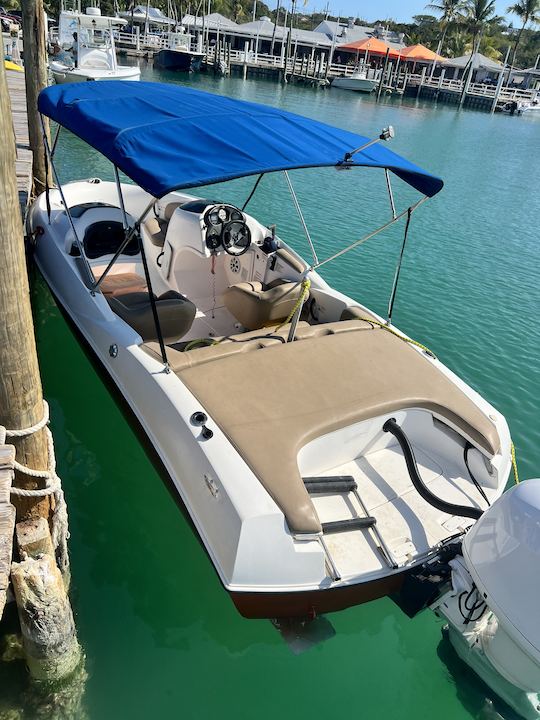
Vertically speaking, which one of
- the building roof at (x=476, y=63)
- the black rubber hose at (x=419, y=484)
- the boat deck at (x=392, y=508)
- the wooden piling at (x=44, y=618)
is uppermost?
the building roof at (x=476, y=63)

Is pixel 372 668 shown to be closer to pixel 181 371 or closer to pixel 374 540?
pixel 374 540

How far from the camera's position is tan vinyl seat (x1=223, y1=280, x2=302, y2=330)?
5445 millimetres

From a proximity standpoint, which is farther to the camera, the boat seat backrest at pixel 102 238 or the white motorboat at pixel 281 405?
the boat seat backrest at pixel 102 238

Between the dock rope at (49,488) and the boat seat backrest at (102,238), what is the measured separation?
148 inches

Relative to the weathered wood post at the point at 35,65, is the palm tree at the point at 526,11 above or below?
above

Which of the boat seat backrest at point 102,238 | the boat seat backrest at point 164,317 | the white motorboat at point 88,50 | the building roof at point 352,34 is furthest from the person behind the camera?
the building roof at point 352,34

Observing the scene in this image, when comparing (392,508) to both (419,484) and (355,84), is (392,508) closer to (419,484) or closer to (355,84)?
(419,484)

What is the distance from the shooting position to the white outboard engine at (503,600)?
2717mm

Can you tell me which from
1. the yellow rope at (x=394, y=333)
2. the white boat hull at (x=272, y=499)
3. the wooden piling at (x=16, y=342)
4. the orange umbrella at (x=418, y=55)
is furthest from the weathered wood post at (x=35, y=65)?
the orange umbrella at (x=418, y=55)

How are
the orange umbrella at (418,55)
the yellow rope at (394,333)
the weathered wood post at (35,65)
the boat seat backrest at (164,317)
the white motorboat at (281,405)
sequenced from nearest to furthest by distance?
1. the white motorboat at (281,405)
2. the boat seat backrest at (164,317)
3. the yellow rope at (394,333)
4. the weathered wood post at (35,65)
5. the orange umbrella at (418,55)

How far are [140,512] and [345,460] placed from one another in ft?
6.46

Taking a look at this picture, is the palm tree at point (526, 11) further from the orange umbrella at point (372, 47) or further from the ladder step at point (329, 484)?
the ladder step at point (329, 484)

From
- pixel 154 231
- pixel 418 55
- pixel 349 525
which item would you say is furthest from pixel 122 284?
pixel 418 55

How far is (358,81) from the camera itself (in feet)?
164
